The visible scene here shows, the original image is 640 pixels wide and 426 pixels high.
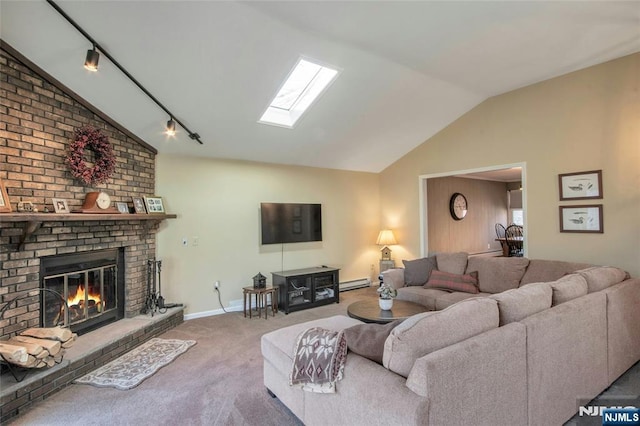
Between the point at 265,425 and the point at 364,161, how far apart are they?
4760 mm

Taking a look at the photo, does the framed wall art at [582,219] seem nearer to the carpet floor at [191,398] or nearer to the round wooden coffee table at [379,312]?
the carpet floor at [191,398]

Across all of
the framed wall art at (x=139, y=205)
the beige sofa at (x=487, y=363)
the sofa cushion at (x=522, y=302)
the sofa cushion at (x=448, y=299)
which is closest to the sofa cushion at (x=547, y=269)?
the sofa cushion at (x=448, y=299)

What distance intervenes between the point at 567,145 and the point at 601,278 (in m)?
2.00

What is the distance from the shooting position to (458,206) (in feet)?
23.3

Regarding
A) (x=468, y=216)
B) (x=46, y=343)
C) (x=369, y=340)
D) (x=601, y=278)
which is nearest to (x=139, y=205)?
(x=46, y=343)

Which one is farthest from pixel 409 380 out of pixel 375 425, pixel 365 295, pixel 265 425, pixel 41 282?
pixel 365 295

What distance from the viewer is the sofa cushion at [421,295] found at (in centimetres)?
411

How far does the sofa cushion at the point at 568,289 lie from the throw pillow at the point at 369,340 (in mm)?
1375

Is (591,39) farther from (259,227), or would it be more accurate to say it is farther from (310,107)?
(259,227)

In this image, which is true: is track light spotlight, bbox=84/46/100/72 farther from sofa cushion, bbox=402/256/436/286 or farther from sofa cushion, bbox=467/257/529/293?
sofa cushion, bbox=467/257/529/293

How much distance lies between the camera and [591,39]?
132 inches

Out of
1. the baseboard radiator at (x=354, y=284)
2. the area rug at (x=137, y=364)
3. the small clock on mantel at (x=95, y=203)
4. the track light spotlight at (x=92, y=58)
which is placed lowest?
the area rug at (x=137, y=364)

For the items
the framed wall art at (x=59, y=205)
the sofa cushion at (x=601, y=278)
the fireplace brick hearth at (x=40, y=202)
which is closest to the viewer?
the fireplace brick hearth at (x=40, y=202)

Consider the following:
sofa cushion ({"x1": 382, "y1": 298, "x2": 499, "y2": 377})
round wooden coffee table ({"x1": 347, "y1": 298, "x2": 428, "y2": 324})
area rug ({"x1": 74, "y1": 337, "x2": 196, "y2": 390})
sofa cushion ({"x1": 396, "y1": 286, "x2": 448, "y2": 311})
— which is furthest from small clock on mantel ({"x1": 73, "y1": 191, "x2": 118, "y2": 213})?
sofa cushion ({"x1": 396, "y1": 286, "x2": 448, "y2": 311})
